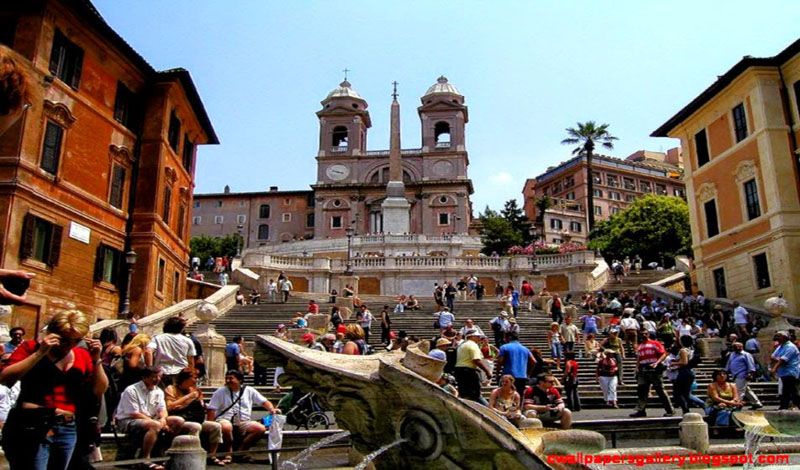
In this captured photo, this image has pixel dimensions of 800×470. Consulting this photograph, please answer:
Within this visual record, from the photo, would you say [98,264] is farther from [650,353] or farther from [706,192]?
[706,192]

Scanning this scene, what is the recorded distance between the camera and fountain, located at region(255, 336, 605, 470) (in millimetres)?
4008

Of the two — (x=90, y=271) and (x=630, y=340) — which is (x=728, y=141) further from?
(x=90, y=271)

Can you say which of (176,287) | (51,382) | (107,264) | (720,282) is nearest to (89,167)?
(107,264)

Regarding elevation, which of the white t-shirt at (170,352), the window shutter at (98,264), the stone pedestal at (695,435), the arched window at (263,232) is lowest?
the stone pedestal at (695,435)

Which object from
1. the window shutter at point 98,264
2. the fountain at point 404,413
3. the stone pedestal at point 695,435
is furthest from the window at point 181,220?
the fountain at point 404,413

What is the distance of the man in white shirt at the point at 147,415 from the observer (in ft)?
22.9

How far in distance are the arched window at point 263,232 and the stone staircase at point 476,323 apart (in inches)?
2312

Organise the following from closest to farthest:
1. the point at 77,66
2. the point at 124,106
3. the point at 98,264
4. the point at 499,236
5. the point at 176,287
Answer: the point at 77,66 → the point at 98,264 → the point at 124,106 → the point at 176,287 → the point at 499,236

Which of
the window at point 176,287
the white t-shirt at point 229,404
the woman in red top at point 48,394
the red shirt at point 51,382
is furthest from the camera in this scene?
the window at point 176,287

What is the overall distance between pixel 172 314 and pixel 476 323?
36.1 ft

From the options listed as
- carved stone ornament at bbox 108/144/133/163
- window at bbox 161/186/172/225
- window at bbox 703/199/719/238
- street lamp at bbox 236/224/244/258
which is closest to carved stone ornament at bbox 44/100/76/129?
carved stone ornament at bbox 108/144/133/163

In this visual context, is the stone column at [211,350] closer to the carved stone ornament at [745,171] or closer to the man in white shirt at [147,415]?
the man in white shirt at [147,415]

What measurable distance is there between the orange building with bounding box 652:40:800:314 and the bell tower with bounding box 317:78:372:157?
60.9 metres

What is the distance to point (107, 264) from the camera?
23406mm
